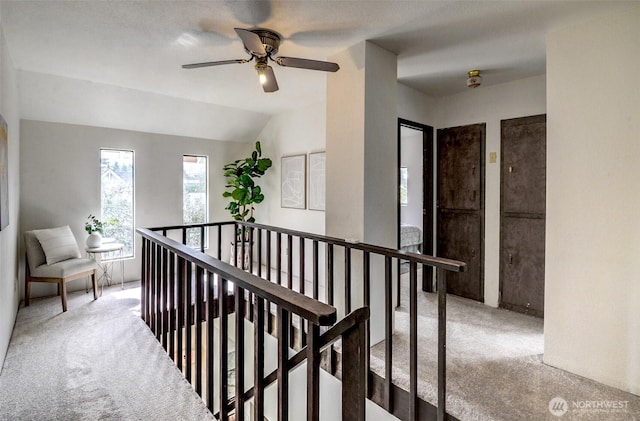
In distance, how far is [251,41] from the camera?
203 cm

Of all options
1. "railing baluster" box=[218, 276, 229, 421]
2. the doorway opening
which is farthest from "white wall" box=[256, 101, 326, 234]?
"railing baluster" box=[218, 276, 229, 421]

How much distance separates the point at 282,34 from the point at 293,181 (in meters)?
2.57

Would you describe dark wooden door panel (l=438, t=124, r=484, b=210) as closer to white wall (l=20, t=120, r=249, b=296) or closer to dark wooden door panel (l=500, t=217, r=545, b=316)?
dark wooden door panel (l=500, t=217, r=545, b=316)

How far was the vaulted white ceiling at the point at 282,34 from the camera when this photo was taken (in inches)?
84.1

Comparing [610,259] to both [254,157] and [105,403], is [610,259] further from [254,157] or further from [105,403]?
[254,157]

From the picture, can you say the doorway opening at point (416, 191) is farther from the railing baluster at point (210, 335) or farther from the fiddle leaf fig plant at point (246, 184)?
the fiddle leaf fig plant at point (246, 184)

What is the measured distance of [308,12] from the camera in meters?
2.20

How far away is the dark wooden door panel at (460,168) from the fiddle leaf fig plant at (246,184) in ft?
8.45

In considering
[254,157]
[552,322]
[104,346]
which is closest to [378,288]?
[552,322]

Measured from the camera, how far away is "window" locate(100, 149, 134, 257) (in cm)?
450

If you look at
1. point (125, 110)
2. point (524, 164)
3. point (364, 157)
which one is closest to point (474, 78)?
point (524, 164)

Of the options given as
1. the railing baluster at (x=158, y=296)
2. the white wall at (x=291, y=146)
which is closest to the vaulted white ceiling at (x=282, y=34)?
the white wall at (x=291, y=146)

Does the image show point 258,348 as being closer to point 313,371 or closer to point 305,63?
point 313,371

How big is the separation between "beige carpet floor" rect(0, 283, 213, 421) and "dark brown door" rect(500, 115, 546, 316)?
125 inches
